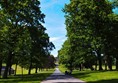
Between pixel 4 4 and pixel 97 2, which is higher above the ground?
pixel 97 2

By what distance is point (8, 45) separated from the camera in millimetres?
51562

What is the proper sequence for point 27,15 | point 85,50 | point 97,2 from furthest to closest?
point 85,50, point 97,2, point 27,15

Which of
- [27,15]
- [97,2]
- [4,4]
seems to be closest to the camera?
[4,4]

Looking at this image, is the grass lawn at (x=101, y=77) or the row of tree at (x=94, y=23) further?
the row of tree at (x=94, y=23)

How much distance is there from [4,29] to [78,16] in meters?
12.4

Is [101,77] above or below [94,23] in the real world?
below

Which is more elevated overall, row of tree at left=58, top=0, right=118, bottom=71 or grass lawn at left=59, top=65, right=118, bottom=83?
row of tree at left=58, top=0, right=118, bottom=71

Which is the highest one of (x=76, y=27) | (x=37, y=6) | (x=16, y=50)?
(x=37, y=6)

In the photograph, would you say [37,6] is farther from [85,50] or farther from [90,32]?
[85,50]

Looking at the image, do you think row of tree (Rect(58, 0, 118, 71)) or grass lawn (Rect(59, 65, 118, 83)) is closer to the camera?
grass lawn (Rect(59, 65, 118, 83))

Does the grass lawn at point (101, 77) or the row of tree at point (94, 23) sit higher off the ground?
the row of tree at point (94, 23)

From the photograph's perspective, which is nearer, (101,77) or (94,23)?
(101,77)

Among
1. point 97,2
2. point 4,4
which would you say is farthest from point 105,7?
point 4,4

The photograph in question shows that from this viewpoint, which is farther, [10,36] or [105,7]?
[105,7]
